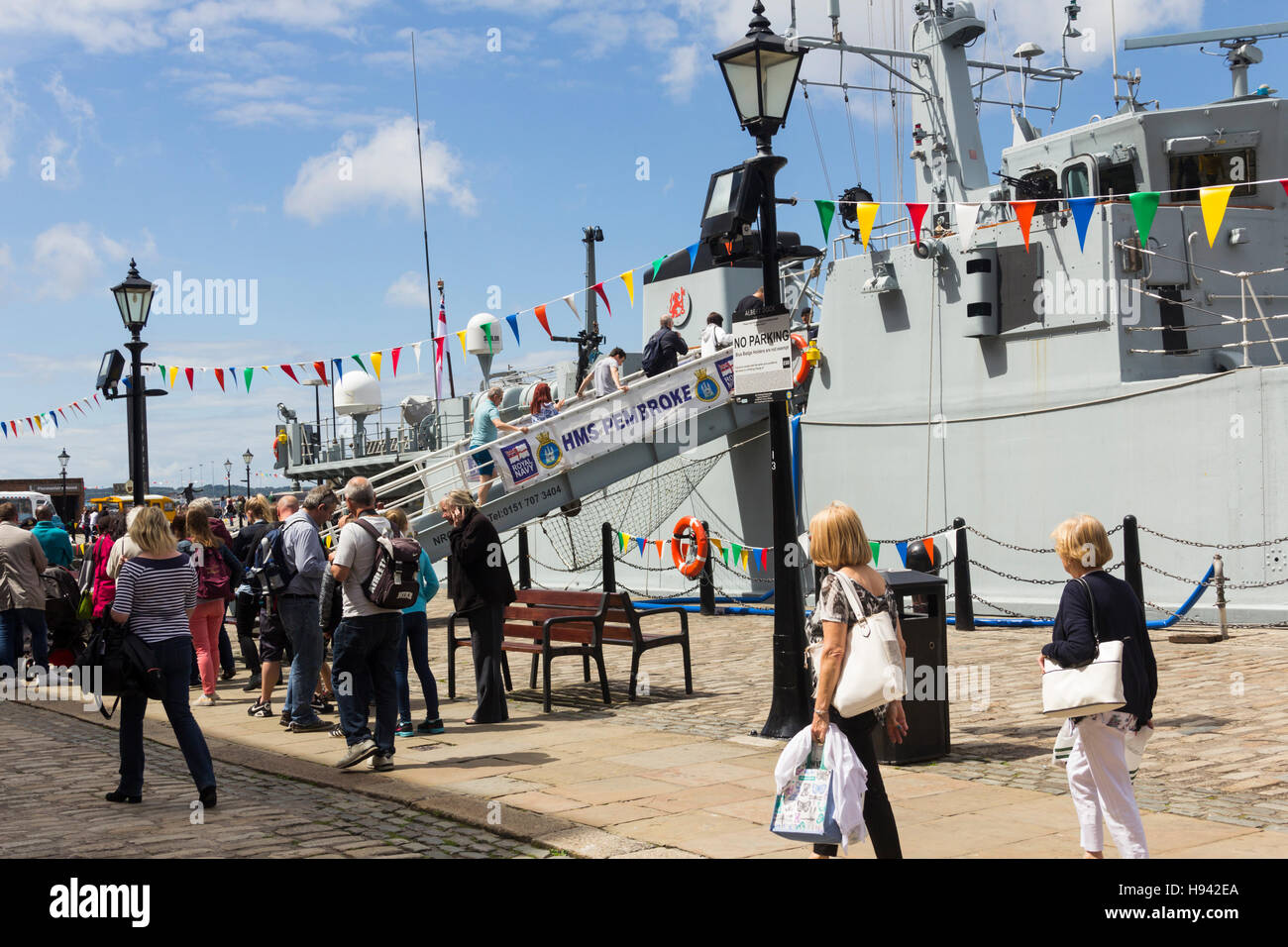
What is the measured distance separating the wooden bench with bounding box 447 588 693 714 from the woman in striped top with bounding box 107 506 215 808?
3228 mm

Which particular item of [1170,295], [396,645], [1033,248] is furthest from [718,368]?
[396,645]

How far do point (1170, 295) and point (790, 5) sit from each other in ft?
23.6

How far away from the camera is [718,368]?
18.3 meters

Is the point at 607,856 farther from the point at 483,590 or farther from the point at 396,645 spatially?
the point at 483,590

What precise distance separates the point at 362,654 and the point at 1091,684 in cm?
490

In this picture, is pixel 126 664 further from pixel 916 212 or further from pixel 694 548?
pixel 694 548

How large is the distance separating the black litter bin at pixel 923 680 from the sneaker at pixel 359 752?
331 cm

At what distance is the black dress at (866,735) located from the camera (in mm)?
5023

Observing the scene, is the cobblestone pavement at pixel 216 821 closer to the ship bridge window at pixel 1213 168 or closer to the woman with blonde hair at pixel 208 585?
the woman with blonde hair at pixel 208 585

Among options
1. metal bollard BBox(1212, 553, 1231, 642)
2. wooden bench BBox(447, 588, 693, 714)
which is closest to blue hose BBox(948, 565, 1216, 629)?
metal bollard BBox(1212, 553, 1231, 642)

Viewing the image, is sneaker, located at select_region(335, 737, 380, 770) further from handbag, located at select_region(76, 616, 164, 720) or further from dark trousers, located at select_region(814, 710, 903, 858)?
dark trousers, located at select_region(814, 710, 903, 858)

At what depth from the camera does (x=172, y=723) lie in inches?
286
